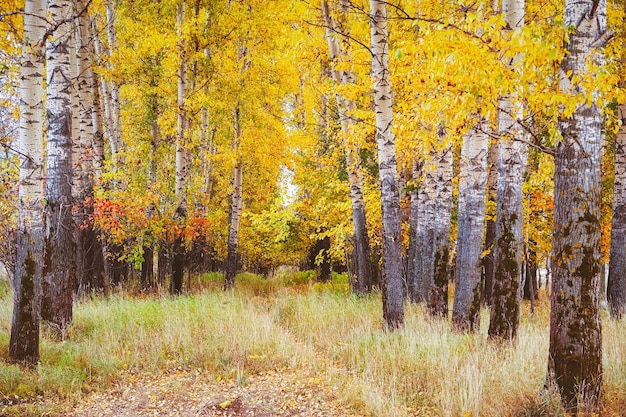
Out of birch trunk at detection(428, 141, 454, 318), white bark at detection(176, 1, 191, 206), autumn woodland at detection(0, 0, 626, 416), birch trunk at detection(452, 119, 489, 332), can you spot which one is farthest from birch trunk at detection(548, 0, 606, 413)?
white bark at detection(176, 1, 191, 206)

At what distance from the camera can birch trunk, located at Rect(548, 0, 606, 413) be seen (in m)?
4.10

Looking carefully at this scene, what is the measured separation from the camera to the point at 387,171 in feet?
24.3

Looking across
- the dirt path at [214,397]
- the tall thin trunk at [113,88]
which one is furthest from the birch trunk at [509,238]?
the tall thin trunk at [113,88]

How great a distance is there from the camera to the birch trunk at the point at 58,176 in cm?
647

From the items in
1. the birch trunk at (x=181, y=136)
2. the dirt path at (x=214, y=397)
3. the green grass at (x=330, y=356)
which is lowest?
the dirt path at (x=214, y=397)

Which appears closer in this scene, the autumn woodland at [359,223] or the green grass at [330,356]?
the autumn woodland at [359,223]

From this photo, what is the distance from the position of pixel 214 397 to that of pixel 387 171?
14.2 feet

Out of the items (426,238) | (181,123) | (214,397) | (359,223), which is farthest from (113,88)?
(214,397)

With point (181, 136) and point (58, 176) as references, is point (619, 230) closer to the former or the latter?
point (181, 136)

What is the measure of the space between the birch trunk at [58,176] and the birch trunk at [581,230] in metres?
6.45

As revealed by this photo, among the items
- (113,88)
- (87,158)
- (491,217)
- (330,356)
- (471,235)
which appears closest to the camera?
(330,356)

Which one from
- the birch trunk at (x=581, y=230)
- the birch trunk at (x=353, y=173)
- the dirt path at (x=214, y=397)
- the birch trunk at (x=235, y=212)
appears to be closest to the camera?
the birch trunk at (x=581, y=230)

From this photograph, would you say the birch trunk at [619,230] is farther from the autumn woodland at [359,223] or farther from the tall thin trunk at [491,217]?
the tall thin trunk at [491,217]

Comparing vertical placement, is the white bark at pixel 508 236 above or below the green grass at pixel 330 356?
above
